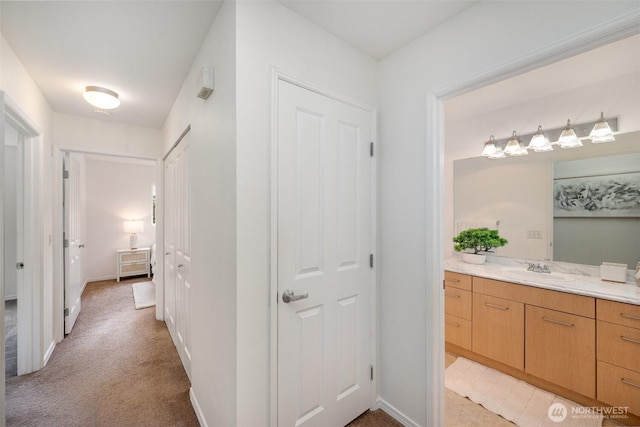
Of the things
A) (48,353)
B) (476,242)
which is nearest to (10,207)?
(48,353)

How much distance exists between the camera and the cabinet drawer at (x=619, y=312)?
1.61 meters

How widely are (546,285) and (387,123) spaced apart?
172 cm

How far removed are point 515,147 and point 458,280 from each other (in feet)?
4.59

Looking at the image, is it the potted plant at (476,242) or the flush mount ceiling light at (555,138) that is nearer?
the flush mount ceiling light at (555,138)

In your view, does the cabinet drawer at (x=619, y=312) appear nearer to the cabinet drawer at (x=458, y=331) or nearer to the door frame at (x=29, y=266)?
the cabinet drawer at (x=458, y=331)

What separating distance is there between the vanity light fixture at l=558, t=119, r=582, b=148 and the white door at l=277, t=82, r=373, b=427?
1774mm

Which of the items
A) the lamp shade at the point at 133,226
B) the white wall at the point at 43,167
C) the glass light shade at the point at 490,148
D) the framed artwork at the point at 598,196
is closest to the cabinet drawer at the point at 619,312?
the framed artwork at the point at 598,196

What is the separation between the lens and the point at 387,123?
5.97 ft

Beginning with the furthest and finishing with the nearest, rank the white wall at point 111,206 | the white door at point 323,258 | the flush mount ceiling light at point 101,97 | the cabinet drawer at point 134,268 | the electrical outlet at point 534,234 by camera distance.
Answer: the cabinet drawer at point 134,268 → the white wall at point 111,206 → the electrical outlet at point 534,234 → the flush mount ceiling light at point 101,97 → the white door at point 323,258

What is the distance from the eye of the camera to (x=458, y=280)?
2471mm

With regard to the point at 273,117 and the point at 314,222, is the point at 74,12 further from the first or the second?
the point at 314,222

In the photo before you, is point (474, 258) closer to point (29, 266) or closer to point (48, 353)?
point (29, 266)

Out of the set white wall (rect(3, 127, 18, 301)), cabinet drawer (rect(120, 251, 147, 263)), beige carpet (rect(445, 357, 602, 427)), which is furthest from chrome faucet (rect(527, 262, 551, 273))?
white wall (rect(3, 127, 18, 301))

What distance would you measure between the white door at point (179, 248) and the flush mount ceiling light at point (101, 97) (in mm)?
612
